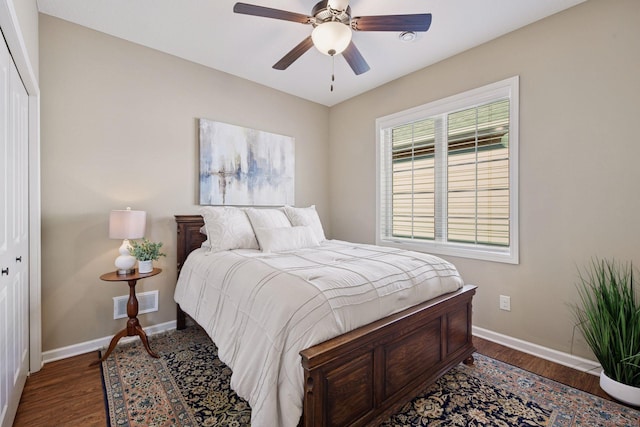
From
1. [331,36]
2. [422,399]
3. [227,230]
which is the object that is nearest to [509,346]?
[422,399]

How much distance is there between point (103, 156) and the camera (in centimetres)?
259

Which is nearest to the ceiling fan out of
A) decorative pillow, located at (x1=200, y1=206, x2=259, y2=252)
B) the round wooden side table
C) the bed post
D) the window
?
the window

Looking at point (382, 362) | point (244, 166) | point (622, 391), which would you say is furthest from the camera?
point (244, 166)

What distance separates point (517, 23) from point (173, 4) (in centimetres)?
281

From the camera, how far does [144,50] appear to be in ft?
9.23

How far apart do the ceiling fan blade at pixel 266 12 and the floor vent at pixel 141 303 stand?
2.55 meters

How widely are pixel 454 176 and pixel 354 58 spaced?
5.24ft

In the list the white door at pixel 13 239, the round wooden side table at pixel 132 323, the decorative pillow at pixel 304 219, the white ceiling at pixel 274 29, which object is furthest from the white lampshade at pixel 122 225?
the white ceiling at pixel 274 29

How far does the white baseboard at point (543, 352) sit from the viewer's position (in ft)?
7.25

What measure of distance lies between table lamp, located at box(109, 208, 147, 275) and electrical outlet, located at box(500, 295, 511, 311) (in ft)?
10.5

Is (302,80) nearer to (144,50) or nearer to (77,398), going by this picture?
(144,50)

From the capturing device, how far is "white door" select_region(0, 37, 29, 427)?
146cm

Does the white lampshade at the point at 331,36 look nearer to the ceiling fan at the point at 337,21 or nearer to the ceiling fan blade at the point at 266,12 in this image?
the ceiling fan at the point at 337,21

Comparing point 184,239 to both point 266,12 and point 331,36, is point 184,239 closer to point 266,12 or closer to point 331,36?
point 266,12
